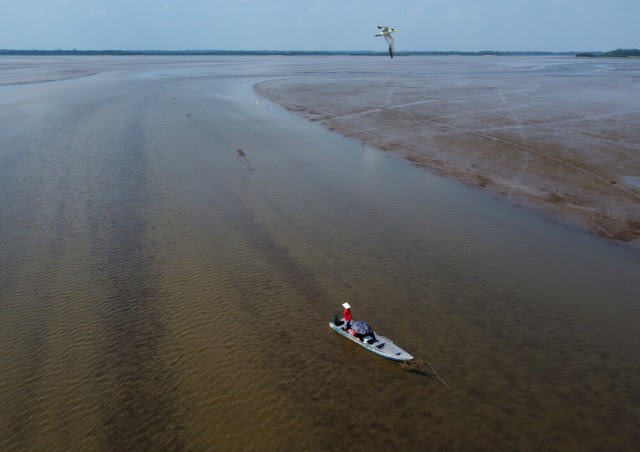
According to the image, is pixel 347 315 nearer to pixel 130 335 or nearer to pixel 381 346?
pixel 381 346

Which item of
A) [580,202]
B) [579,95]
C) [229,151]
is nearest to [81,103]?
[229,151]

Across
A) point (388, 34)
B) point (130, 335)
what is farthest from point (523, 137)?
point (130, 335)

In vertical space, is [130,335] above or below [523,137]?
below

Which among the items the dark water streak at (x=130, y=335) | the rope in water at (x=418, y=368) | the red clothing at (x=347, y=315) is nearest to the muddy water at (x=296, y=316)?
the dark water streak at (x=130, y=335)

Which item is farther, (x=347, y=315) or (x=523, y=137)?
(x=523, y=137)

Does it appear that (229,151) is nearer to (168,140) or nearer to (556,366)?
(168,140)

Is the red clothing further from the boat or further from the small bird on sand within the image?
the small bird on sand
